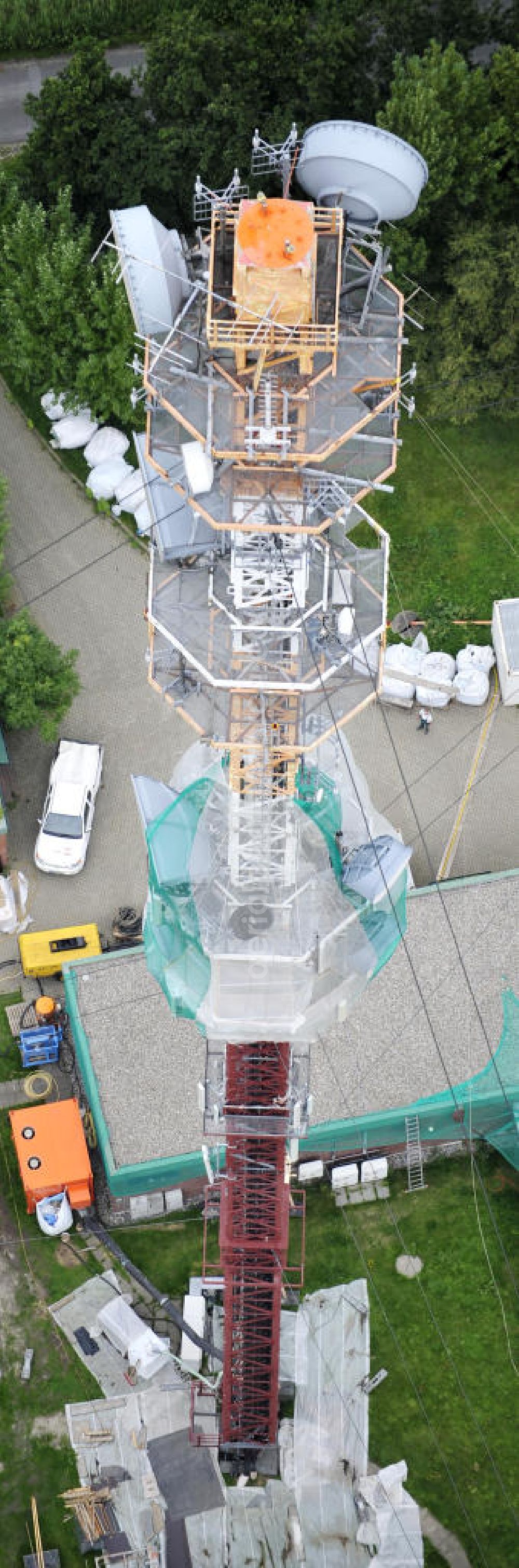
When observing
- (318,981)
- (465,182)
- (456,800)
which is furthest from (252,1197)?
(465,182)

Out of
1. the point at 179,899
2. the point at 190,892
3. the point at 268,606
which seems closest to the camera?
the point at 268,606

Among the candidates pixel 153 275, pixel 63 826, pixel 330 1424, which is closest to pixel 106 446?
pixel 63 826

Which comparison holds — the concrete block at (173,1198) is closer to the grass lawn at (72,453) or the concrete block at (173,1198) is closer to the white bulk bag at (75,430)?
the grass lawn at (72,453)

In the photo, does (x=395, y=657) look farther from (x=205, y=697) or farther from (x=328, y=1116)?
(x=205, y=697)

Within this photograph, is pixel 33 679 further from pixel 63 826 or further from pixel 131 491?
pixel 131 491

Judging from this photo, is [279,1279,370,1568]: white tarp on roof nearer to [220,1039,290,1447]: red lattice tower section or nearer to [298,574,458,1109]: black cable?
[220,1039,290,1447]: red lattice tower section
